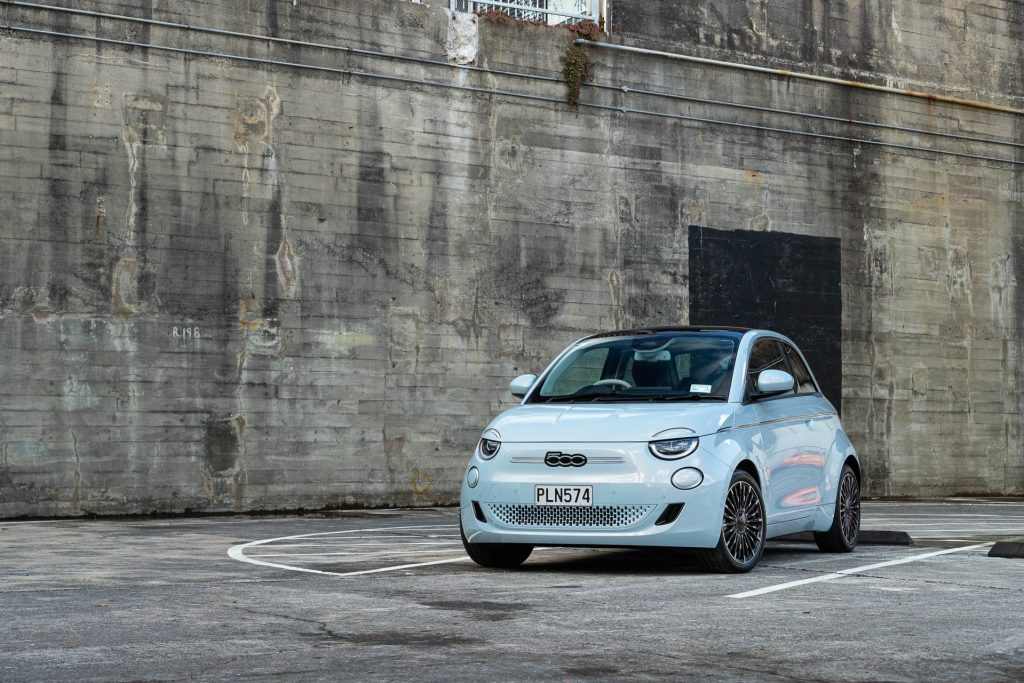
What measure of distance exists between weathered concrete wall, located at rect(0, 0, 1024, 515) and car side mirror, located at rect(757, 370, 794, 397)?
30.5ft

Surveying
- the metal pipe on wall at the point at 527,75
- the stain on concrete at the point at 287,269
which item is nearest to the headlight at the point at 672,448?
the stain on concrete at the point at 287,269

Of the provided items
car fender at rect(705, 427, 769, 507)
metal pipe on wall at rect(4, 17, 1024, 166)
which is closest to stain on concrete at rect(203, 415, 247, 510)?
metal pipe on wall at rect(4, 17, 1024, 166)

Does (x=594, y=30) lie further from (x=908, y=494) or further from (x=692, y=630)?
(x=692, y=630)

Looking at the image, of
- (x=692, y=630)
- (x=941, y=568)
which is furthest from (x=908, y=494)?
(x=692, y=630)

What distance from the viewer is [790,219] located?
22.4m

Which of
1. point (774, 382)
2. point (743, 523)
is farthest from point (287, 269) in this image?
point (743, 523)

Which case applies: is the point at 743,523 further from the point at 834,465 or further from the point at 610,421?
the point at 834,465

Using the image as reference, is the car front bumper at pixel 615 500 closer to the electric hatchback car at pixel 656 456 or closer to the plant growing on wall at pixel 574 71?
the electric hatchback car at pixel 656 456

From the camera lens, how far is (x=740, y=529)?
9.48m

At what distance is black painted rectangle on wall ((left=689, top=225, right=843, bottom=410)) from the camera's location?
2147cm

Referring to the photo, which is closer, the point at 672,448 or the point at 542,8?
the point at 672,448

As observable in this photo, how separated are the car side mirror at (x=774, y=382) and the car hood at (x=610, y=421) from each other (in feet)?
1.18

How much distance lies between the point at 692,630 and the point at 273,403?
12.0m

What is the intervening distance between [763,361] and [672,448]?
1728mm
